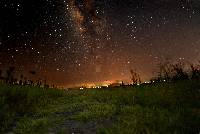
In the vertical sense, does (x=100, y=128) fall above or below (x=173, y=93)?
below

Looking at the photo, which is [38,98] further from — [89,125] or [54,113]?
[89,125]

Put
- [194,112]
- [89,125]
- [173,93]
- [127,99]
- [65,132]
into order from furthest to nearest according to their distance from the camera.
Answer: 1. [173,93]
2. [127,99]
3. [194,112]
4. [89,125]
5. [65,132]

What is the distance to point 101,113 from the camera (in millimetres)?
13070

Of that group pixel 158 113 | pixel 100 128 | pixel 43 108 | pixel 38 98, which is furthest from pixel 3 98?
pixel 158 113

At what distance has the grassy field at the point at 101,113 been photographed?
1110cm

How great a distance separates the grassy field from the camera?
11102 millimetres

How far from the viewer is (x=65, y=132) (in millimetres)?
10922

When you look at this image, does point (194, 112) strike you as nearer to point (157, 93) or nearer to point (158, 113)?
point (158, 113)

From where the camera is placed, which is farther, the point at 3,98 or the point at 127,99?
the point at 127,99

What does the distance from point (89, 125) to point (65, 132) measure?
1.04 metres

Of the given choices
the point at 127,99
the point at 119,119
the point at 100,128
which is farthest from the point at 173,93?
the point at 100,128

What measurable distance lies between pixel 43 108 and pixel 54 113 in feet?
4.21

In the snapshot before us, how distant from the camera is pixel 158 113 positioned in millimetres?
12750

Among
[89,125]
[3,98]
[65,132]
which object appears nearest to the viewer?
[65,132]
